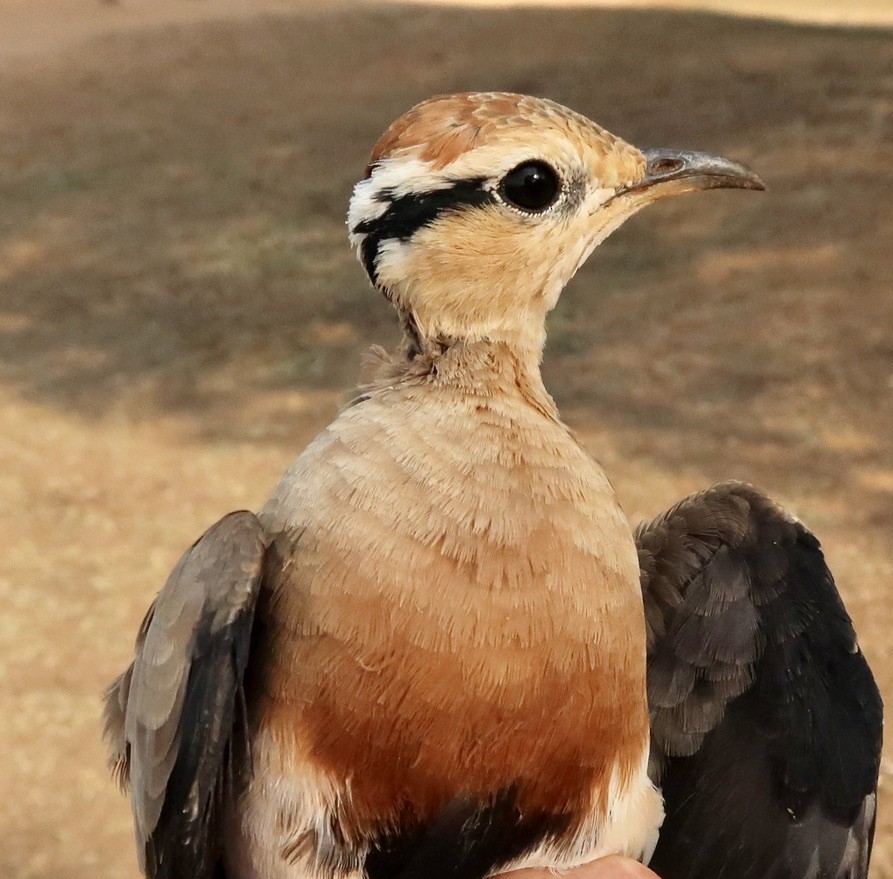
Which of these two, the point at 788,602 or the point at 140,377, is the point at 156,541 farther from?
the point at 788,602

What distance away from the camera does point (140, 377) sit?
8328 mm

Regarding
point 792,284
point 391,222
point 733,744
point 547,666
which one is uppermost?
point 391,222

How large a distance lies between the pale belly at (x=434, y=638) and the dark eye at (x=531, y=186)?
0.47 metres

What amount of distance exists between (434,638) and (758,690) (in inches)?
44.3

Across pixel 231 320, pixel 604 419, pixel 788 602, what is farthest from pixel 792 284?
pixel 788 602

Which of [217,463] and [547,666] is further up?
[547,666]

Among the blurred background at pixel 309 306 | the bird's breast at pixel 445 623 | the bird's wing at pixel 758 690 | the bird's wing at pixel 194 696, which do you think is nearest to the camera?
the bird's breast at pixel 445 623

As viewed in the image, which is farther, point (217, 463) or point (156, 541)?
point (217, 463)

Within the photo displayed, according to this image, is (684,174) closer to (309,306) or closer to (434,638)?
(434,638)

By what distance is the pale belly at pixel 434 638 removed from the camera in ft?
8.11

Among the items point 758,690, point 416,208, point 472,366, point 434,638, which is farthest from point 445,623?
point 758,690

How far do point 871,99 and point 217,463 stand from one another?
637 centimetres

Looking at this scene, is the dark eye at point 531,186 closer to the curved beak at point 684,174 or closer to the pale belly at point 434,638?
the curved beak at point 684,174

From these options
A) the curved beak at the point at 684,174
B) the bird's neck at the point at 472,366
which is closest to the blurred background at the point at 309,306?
the bird's neck at the point at 472,366
